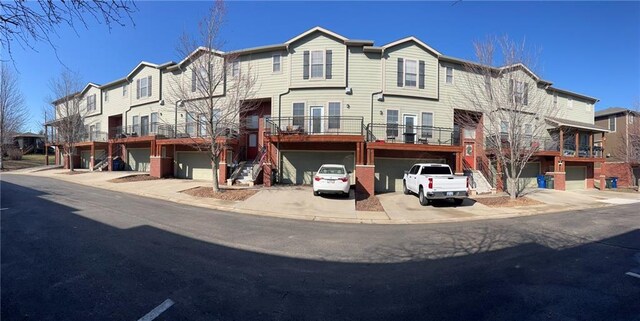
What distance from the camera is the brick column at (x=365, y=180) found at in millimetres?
16656

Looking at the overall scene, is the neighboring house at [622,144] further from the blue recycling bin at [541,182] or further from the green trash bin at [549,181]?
the blue recycling bin at [541,182]

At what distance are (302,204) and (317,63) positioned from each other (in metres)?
11.1

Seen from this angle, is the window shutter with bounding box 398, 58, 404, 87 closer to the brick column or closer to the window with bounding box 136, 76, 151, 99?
the brick column

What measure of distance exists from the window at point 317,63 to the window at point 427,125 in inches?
315

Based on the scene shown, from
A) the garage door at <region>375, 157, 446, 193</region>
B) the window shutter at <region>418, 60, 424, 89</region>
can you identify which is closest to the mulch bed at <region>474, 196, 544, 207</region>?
the garage door at <region>375, 157, 446, 193</region>

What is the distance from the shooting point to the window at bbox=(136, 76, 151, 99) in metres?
26.5

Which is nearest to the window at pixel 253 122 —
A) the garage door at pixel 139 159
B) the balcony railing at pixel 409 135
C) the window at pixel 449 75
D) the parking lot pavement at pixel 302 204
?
the parking lot pavement at pixel 302 204

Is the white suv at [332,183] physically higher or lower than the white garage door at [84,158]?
lower

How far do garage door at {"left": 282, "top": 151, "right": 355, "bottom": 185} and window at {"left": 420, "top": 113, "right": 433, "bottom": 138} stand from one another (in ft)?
17.8

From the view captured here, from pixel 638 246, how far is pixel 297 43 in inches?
757

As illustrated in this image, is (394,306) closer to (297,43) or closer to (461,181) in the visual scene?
(461,181)

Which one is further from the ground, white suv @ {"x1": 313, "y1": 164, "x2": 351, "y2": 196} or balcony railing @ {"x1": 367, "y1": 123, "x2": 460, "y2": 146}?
balcony railing @ {"x1": 367, "y1": 123, "x2": 460, "y2": 146}

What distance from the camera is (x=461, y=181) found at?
14.0m

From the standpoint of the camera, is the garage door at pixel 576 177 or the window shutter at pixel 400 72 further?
the garage door at pixel 576 177
